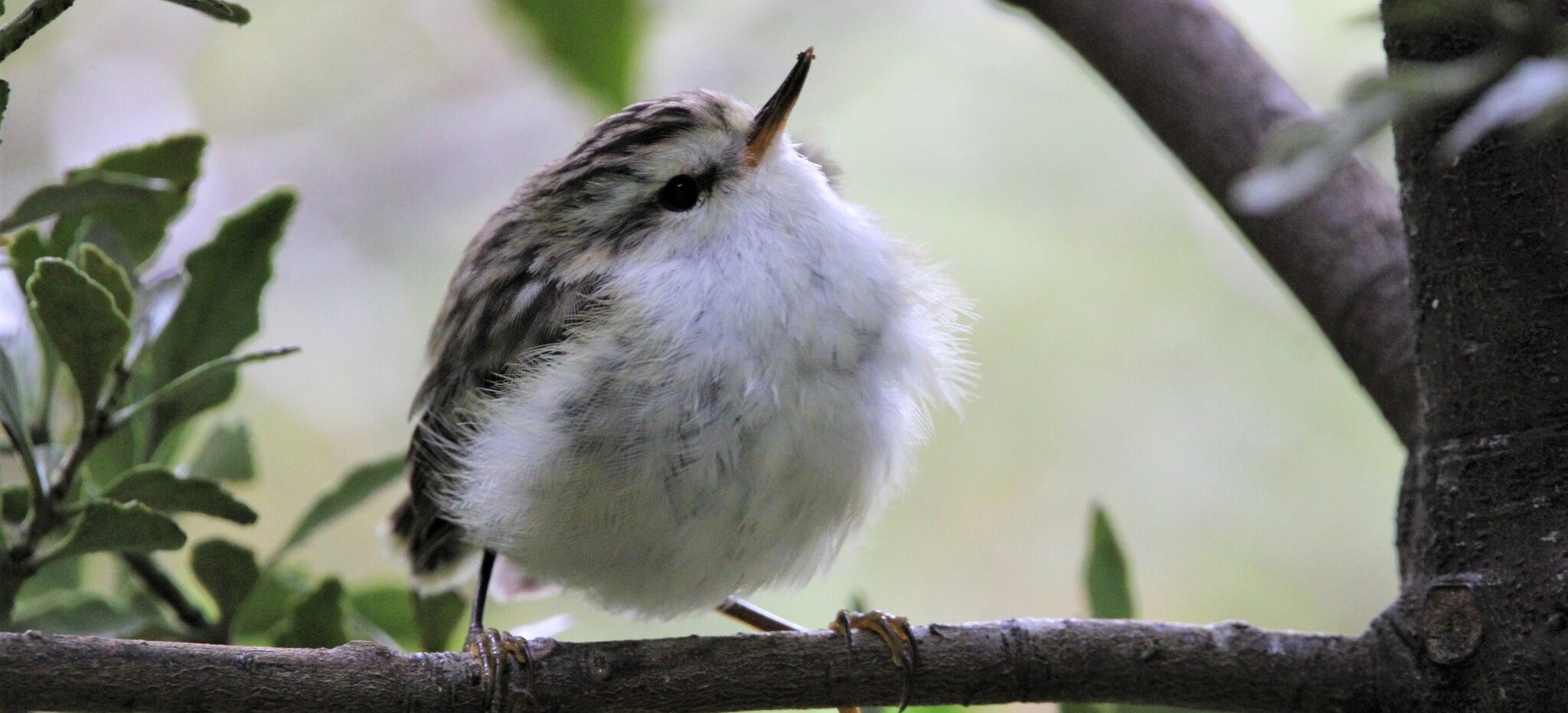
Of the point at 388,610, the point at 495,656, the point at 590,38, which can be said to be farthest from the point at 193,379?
the point at 590,38

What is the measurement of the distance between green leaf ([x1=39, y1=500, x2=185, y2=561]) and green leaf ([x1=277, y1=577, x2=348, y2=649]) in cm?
35

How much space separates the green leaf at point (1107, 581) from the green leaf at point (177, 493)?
124 cm

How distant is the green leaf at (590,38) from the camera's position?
225 centimetres

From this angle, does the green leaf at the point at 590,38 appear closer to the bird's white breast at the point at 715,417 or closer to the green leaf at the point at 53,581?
the bird's white breast at the point at 715,417

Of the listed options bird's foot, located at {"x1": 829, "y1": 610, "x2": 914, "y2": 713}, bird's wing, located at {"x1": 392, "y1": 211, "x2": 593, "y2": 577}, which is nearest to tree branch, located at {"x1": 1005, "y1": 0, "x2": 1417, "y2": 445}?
bird's foot, located at {"x1": 829, "y1": 610, "x2": 914, "y2": 713}

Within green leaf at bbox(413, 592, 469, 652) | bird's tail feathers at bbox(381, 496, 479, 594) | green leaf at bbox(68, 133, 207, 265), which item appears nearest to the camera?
green leaf at bbox(68, 133, 207, 265)

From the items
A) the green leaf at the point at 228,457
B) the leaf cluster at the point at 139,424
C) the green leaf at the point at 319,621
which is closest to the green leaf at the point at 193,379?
the leaf cluster at the point at 139,424

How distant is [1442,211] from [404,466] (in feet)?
5.34

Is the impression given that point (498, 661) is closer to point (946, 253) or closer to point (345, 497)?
point (345, 497)

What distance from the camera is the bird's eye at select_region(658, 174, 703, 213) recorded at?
2240 mm

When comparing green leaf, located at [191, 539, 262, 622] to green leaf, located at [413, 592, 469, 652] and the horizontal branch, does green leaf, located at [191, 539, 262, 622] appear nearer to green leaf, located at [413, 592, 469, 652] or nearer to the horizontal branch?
green leaf, located at [413, 592, 469, 652]

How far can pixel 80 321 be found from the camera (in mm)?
1566

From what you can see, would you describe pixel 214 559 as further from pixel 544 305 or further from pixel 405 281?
pixel 405 281

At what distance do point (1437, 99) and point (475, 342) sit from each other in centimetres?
170
